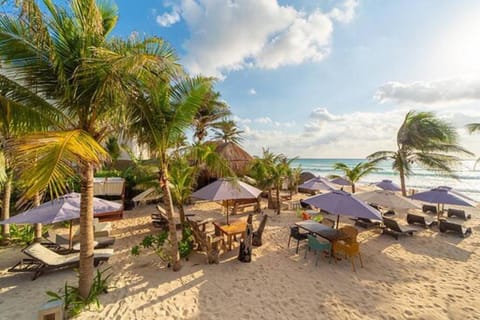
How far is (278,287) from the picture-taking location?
515 centimetres

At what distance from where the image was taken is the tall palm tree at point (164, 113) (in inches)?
181

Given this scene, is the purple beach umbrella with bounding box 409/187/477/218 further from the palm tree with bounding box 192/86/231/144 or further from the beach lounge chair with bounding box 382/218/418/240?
the palm tree with bounding box 192/86/231/144

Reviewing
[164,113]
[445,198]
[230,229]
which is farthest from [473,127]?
[164,113]

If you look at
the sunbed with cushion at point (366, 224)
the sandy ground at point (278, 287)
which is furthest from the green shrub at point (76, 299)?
the sunbed with cushion at point (366, 224)

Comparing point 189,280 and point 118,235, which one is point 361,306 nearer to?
point 189,280

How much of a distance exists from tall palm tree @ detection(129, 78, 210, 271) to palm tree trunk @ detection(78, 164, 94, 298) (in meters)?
1.40

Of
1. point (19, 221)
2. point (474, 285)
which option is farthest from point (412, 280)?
point (19, 221)

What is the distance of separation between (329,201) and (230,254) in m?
3.82

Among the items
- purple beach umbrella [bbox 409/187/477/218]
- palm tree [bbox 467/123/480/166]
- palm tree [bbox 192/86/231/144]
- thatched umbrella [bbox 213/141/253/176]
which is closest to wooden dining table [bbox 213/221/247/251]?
thatched umbrella [bbox 213/141/253/176]

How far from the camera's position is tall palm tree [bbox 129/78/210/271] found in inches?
181

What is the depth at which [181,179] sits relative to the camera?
6906mm

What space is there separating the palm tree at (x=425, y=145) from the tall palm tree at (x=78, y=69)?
694 inches

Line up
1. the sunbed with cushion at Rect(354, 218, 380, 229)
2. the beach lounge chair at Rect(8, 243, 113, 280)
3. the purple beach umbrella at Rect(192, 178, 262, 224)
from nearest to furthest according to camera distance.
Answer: the beach lounge chair at Rect(8, 243, 113, 280) < the purple beach umbrella at Rect(192, 178, 262, 224) < the sunbed with cushion at Rect(354, 218, 380, 229)

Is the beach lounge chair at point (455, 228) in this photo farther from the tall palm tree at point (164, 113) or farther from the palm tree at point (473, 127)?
the tall palm tree at point (164, 113)
